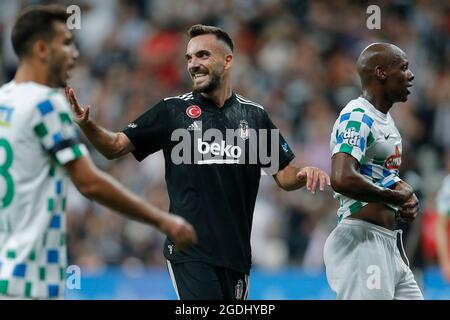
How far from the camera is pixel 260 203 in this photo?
13.4m

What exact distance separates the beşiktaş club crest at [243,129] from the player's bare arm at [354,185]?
2.46ft

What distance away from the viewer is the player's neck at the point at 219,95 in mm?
6910

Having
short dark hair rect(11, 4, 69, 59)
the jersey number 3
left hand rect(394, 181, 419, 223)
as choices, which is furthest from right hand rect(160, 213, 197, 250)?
left hand rect(394, 181, 419, 223)

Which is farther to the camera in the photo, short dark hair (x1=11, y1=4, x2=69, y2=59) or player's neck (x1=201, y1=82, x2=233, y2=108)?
player's neck (x1=201, y1=82, x2=233, y2=108)

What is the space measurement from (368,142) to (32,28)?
2565 mm

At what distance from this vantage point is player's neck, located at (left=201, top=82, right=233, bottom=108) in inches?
272

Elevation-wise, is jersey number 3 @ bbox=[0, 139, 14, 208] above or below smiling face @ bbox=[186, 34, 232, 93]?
below

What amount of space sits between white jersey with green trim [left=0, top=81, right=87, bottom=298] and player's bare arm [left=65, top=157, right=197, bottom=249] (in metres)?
0.08

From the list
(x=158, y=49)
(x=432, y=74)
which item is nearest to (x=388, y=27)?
(x=432, y=74)

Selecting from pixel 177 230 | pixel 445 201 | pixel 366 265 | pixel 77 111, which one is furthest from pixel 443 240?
pixel 177 230

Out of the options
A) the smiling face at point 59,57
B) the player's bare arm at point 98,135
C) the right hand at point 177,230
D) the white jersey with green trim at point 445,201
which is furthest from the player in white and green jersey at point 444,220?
the smiling face at point 59,57

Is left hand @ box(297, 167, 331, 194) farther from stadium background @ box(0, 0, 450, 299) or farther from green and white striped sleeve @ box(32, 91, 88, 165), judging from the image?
stadium background @ box(0, 0, 450, 299)

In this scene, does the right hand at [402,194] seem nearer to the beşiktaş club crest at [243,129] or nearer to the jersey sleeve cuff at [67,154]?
the beşiktaş club crest at [243,129]
